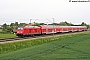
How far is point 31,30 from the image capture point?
2370 inches

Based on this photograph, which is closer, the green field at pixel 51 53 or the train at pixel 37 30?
the green field at pixel 51 53

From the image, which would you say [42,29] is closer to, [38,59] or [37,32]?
[37,32]

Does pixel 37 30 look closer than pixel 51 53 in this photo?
No

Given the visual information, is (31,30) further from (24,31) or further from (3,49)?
(3,49)

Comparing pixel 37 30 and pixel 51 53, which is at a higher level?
pixel 37 30

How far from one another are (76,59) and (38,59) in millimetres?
2962

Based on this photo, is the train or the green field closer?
the green field

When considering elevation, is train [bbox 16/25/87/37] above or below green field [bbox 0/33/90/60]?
above

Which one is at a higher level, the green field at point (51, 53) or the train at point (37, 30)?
the train at point (37, 30)

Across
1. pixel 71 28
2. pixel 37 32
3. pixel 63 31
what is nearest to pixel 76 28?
pixel 71 28

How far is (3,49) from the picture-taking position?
30.6 metres

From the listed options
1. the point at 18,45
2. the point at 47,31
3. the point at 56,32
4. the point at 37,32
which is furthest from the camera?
the point at 56,32

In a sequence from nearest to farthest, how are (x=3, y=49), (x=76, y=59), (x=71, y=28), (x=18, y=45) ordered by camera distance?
(x=76, y=59), (x=3, y=49), (x=18, y=45), (x=71, y=28)

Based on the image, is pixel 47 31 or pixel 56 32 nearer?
pixel 47 31
